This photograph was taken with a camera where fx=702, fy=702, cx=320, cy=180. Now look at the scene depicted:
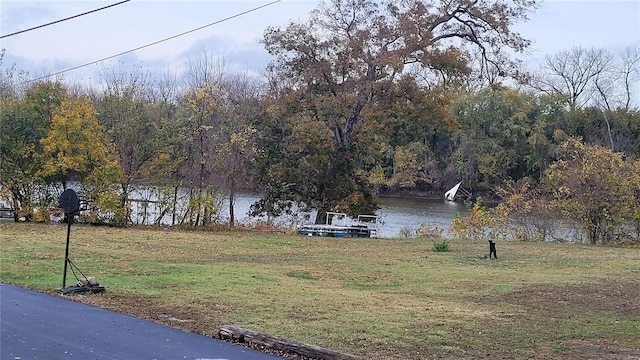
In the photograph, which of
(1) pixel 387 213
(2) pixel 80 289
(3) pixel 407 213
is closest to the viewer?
(2) pixel 80 289

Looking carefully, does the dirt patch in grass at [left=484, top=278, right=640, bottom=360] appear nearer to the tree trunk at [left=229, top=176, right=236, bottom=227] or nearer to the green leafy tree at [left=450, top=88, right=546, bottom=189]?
the tree trunk at [left=229, top=176, right=236, bottom=227]

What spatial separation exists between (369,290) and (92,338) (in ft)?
17.6

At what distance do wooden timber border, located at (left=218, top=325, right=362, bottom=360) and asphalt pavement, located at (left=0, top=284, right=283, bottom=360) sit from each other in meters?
0.14

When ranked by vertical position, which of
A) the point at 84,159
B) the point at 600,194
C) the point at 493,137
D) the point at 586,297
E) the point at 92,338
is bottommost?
the point at 92,338

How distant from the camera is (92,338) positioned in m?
7.04

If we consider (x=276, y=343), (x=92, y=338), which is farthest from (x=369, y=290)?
(x=92, y=338)

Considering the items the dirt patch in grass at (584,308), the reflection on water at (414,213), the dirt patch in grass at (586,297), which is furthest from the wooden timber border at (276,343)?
the reflection on water at (414,213)

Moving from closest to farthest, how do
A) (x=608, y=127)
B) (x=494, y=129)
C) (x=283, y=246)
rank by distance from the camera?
(x=283, y=246), (x=608, y=127), (x=494, y=129)

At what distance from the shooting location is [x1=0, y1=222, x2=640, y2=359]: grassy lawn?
757 centimetres

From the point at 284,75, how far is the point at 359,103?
121 inches

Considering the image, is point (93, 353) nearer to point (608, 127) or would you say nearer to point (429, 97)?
point (429, 97)

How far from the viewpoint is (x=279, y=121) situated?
26766 millimetres

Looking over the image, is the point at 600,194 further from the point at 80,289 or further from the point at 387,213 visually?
the point at 80,289

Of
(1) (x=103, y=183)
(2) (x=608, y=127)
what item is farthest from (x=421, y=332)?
(2) (x=608, y=127)
